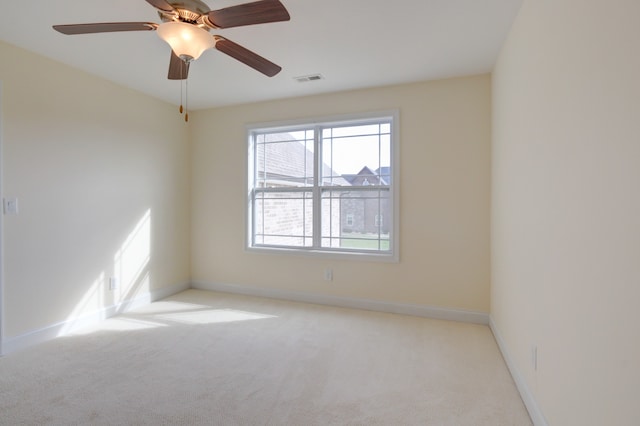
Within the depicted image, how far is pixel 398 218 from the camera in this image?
11.9 ft

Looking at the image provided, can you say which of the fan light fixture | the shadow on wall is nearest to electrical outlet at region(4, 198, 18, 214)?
the shadow on wall

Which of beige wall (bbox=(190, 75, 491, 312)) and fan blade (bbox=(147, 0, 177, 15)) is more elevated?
fan blade (bbox=(147, 0, 177, 15))

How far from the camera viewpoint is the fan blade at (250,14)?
1566 millimetres

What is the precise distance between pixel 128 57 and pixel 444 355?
3749 mm

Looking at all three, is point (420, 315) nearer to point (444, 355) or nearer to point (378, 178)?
point (444, 355)

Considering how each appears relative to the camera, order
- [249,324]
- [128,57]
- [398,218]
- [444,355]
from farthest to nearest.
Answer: [398,218]
[249,324]
[128,57]
[444,355]

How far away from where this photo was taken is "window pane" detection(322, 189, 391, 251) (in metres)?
3.81

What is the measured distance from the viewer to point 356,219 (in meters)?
3.94

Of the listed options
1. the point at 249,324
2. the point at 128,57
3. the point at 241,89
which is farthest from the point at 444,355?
the point at 128,57

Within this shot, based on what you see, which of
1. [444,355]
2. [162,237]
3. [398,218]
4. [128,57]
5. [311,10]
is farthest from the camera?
[162,237]

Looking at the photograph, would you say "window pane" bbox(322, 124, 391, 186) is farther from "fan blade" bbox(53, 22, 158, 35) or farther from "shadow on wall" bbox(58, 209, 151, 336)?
"fan blade" bbox(53, 22, 158, 35)

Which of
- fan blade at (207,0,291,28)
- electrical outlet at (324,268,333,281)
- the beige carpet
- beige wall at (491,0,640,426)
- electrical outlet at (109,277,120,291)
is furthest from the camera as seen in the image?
electrical outlet at (324,268,333,281)

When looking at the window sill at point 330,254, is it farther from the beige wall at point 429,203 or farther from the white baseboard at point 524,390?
the white baseboard at point 524,390

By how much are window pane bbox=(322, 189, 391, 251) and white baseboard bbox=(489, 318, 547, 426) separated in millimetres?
1536
